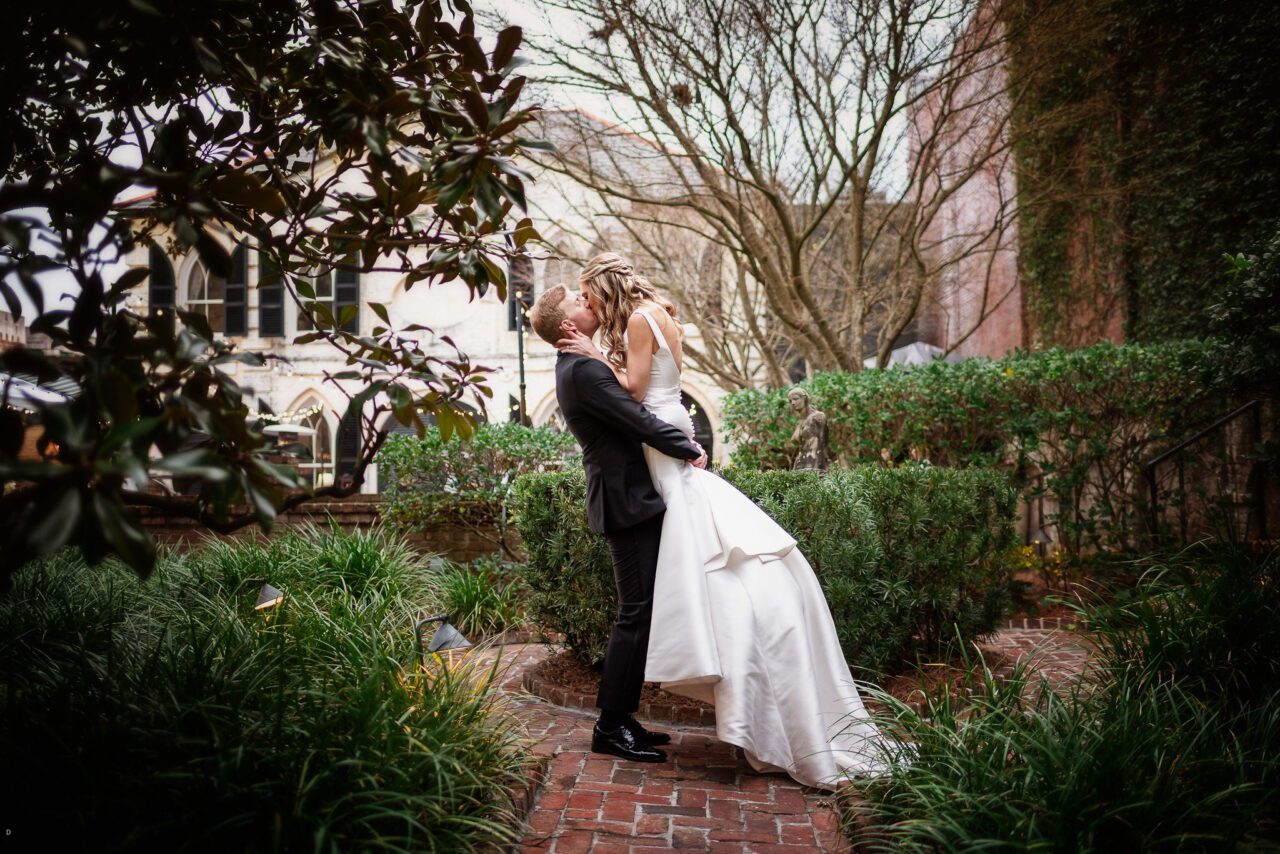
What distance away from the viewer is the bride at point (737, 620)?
Answer: 3.57 meters

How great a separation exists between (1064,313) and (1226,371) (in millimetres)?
5747

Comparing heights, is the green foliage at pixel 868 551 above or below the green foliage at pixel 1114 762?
above

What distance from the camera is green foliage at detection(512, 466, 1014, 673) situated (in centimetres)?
Answer: 473

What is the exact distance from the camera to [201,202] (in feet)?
6.46

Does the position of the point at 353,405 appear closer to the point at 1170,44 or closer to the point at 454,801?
the point at 454,801

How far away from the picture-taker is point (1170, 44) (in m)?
9.96

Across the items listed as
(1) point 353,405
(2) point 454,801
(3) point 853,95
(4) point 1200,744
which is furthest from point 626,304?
(3) point 853,95

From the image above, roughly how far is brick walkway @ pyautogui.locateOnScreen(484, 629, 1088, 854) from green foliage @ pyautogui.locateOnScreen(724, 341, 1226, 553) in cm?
482

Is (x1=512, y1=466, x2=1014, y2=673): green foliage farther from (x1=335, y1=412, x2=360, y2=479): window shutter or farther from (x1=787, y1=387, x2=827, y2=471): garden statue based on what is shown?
(x1=335, y1=412, x2=360, y2=479): window shutter

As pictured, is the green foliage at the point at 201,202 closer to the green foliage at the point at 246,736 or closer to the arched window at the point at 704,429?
the green foliage at the point at 246,736

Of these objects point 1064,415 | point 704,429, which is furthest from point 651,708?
point 704,429

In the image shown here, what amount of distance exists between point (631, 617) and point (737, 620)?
1.63 feet

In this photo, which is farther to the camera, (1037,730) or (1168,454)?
(1168,454)

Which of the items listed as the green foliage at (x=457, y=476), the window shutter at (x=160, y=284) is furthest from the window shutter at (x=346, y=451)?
the green foliage at (x=457, y=476)
